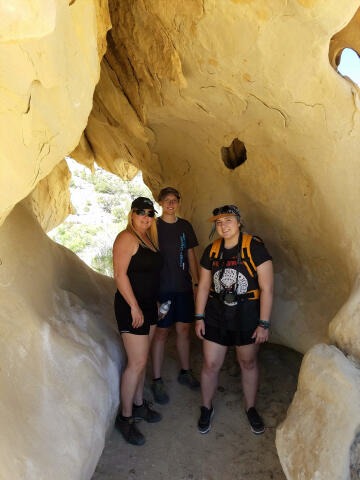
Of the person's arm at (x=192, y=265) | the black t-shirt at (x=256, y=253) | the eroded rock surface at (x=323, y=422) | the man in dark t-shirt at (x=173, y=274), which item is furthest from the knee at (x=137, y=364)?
the eroded rock surface at (x=323, y=422)

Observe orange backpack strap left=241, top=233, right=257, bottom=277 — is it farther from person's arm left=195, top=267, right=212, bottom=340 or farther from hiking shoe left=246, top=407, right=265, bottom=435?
hiking shoe left=246, top=407, right=265, bottom=435

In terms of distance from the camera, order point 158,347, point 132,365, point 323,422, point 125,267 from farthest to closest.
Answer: point 158,347 < point 132,365 < point 125,267 < point 323,422

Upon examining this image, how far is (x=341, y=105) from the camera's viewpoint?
8.50ft

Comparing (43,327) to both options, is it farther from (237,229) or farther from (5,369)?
(237,229)

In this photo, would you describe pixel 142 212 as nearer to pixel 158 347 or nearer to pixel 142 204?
pixel 142 204

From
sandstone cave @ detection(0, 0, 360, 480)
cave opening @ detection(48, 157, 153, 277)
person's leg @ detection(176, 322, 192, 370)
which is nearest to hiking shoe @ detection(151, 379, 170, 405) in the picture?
person's leg @ detection(176, 322, 192, 370)

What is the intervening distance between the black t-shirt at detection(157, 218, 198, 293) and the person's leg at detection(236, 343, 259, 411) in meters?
0.75

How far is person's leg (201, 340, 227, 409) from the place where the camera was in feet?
10.1

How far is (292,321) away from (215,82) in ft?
7.08

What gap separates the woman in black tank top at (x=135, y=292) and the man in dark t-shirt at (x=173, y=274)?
0.76 ft

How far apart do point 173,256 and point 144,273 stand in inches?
17.5

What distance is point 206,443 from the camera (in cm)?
314

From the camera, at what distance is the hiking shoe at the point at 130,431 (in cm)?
306

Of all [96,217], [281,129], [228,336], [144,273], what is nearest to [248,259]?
[228,336]
